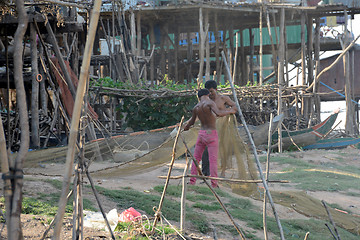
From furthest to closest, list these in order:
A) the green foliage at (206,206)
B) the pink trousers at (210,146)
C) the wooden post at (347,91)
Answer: the wooden post at (347,91) < the pink trousers at (210,146) < the green foliage at (206,206)

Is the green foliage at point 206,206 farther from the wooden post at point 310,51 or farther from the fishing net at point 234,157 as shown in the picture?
the wooden post at point 310,51

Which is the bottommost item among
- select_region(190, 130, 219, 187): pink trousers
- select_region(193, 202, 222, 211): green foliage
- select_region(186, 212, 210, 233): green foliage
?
select_region(193, 202, 222, 211): green foliage

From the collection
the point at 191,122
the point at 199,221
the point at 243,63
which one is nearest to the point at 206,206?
the point at 199,221

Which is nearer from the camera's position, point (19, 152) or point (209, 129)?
point (19, 152)

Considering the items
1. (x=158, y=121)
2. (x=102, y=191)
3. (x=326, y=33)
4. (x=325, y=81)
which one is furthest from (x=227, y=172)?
(x=325, y=81)

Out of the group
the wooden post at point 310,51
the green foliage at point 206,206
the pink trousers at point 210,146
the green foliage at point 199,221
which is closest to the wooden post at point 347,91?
the wooden post at point 310,51

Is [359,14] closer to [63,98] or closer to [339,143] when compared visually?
[339,143]

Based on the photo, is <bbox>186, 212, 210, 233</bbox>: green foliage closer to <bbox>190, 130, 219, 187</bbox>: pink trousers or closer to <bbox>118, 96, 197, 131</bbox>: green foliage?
<bbox>190, 130, 219, 187</bbox>: pink trousers

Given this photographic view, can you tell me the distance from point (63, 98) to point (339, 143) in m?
9.19

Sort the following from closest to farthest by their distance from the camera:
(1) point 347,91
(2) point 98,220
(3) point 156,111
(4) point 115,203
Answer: (2) point 98,220
(4) point 115,203
(3) point 156,111
(1) point 347,91

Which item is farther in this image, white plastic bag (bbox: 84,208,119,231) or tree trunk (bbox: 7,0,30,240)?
white plastic bag (bbox: 84,208,119,231)

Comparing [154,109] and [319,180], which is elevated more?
[154,109]

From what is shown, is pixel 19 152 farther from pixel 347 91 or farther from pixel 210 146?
pixel 347 91

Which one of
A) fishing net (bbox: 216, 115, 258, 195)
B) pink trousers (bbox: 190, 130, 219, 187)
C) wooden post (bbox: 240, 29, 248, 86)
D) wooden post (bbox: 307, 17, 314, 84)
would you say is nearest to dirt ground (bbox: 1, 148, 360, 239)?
fishing net (bbox: 216, 115, 258, 195)
